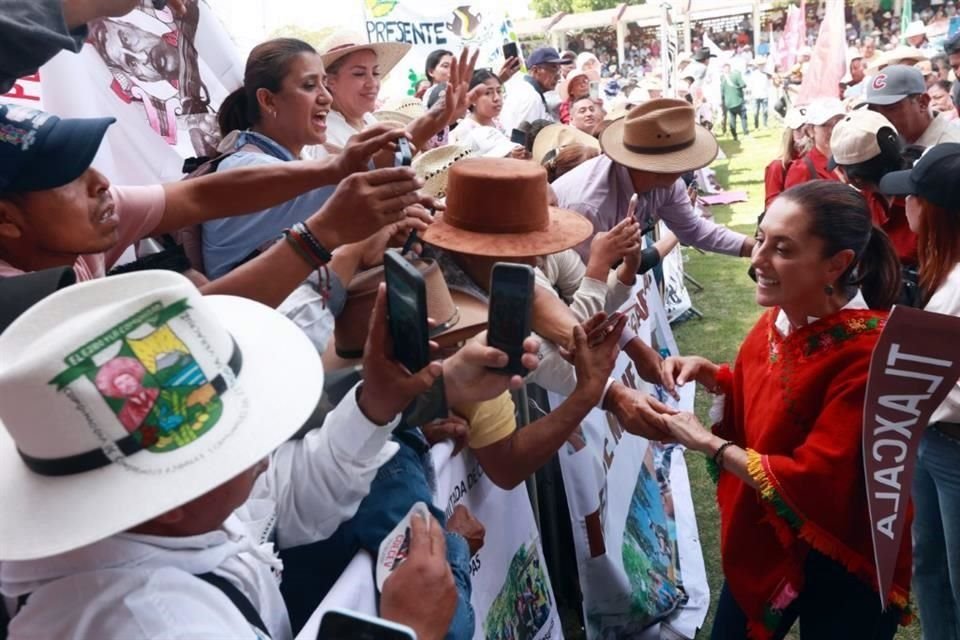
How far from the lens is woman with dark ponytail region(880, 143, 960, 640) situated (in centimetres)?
243

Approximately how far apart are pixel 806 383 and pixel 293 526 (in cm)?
151

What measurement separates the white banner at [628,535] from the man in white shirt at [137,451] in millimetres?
1904

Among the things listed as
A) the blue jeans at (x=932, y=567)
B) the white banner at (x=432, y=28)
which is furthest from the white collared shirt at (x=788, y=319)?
the white banner at (x=432, y=28)

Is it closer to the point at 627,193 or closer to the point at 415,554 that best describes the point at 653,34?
the point at 627,193

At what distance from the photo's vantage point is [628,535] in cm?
322

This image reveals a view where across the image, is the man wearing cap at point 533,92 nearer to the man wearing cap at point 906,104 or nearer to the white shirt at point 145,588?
the man wearing cap at point 906,104

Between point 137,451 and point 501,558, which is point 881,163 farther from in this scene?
point 137,451

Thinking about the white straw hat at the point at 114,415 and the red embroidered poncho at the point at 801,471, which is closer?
the white straw hat at the point at 114,415

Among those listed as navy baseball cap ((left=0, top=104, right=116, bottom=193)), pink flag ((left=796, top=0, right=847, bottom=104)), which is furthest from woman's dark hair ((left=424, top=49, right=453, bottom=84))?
navy baseball cap ((left=0, top=104, right=116, bottom=193))

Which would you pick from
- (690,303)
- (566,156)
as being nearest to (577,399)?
(566,156)

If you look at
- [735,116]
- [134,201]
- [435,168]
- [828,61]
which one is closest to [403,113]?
[435,168]

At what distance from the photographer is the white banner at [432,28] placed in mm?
7203

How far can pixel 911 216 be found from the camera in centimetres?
265

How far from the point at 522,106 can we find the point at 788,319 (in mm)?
5663
